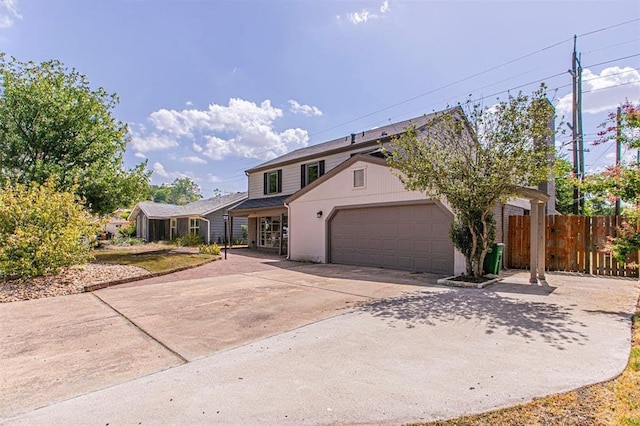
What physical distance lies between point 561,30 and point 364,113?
11250mm

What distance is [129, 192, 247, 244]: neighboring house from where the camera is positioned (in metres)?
24.9

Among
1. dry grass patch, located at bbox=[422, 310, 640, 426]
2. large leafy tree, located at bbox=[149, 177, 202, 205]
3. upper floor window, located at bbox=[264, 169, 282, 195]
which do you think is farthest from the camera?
large leafy tree, located at bbox=[149, 177, 202, 205]

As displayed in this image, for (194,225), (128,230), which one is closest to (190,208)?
(194,225)

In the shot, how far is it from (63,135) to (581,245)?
68.0 ft

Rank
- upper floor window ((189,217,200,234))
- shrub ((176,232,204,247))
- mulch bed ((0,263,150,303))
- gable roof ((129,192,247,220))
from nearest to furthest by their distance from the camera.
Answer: mulch bed ((0,263,150,303)), shrub ((176,232,204,247)), gable roof ((129,192,247,220)), upper floor window ((189,217,200,234))

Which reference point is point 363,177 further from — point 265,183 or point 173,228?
point 173,228

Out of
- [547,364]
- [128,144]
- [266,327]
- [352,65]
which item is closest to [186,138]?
[128,144]

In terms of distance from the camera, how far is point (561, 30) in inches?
527

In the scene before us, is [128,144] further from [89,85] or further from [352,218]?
[352,218]

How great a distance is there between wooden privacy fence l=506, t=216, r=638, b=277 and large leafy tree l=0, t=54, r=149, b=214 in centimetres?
1758

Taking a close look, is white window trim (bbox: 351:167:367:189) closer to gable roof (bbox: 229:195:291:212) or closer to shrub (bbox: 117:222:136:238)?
gable roof (bbox: 229:195:291:212)

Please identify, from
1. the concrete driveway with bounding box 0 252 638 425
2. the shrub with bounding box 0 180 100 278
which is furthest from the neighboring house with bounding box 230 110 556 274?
the shrub with bounding box 0 180 100 278

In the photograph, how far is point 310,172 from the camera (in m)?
19.3

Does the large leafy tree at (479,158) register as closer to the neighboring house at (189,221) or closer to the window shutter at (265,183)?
the window shutter at (265,183)
